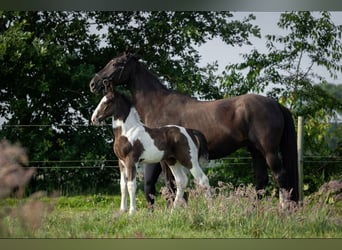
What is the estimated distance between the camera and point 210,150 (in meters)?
6.16

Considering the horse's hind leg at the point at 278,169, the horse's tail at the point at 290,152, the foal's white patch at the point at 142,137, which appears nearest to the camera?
the foal's white patch at the point at 142,137

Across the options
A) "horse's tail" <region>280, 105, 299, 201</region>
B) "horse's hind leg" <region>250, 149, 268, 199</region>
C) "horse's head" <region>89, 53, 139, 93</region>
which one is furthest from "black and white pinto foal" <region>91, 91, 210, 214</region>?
"horse's tail" <region>280, 105, 299, 201</region>

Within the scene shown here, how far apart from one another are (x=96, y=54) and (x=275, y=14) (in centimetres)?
202

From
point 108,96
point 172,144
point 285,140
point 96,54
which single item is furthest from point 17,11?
point 285,140

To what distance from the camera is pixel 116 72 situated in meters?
6.18

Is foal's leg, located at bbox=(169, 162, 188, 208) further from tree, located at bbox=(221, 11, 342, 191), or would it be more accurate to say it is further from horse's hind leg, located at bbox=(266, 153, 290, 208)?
tree, located at bbox=(221, 11, 342, 191)

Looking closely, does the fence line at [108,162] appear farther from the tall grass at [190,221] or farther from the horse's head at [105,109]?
the tall grass at [190,221]

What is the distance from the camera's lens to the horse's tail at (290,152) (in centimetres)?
613

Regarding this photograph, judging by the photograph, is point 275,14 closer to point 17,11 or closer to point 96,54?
point 96,54

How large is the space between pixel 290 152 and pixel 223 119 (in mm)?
697

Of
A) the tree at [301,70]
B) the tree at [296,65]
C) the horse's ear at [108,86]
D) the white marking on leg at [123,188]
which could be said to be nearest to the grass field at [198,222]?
the white marking on leg at [123,188]

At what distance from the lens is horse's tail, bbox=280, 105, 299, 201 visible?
6133 mm

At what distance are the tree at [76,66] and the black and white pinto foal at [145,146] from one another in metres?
0.92
